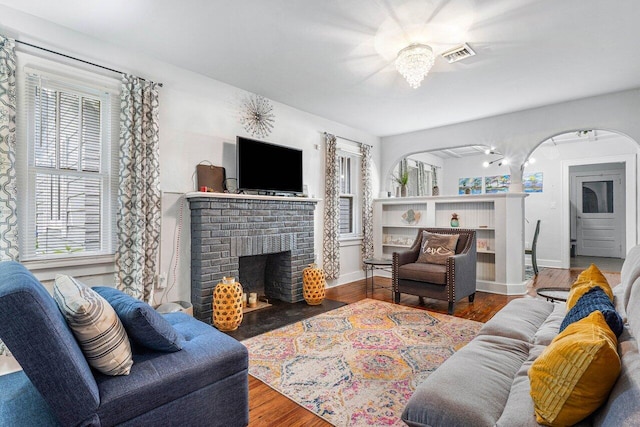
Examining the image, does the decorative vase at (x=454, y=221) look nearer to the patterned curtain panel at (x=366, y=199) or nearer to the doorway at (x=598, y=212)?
the patterned curtain panel at (x=366, y=199)

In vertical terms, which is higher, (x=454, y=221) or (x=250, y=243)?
(x=454, y=221)

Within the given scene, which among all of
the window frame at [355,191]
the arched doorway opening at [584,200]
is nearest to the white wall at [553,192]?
the arched doorway opening at [584,200]

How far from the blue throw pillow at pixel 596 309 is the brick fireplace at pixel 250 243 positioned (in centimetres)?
288

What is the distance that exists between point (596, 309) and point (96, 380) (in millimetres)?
2107

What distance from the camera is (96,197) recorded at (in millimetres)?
2850

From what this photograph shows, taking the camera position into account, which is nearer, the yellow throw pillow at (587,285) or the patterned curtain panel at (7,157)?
the yellow throw pillow at (587,285)

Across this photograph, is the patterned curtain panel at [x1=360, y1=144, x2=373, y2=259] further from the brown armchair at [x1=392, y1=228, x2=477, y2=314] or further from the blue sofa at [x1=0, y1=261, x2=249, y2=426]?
the blue sofa at [x1=0, y1=261, x2=249, y2=426]

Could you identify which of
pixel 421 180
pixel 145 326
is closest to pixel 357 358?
pixel 145 326

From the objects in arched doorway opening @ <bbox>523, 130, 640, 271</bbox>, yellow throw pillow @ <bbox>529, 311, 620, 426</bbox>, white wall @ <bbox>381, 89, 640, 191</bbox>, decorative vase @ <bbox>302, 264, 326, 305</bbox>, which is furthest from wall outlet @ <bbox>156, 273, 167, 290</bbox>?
arched doorway opening @ <bbox>523, 130, 640, 271</bbox>

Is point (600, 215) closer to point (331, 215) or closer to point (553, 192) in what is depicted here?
point (553, 192)

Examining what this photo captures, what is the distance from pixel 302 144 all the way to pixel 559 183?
5676 mm

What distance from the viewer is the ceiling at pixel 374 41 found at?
2.38 m

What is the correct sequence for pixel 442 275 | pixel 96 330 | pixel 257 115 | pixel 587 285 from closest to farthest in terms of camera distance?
pixel 96 330
pixel 587 285
pixel 442 275
pixel 257 115

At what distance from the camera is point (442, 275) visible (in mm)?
3648
